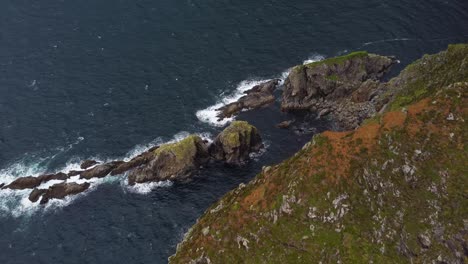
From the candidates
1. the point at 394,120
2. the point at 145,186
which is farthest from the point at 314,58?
the point at 145,186

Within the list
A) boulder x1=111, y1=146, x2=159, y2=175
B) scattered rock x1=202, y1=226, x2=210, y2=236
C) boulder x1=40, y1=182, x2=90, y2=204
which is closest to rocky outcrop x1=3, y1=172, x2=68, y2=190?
boulder x1=40, y1=182, x2=90, y2=204

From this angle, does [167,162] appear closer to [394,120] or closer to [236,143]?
[236,143]

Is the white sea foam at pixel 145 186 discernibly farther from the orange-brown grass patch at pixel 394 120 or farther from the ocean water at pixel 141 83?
the orange-brown grass patch at pixel 394 120

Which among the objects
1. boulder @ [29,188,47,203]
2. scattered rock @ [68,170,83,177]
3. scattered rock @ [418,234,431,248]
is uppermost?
scattered rock @ [418,234,431,248]

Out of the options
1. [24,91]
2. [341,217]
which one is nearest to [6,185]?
[24,91]

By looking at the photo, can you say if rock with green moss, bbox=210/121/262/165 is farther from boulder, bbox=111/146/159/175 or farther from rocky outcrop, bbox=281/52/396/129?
rocky outcrop, bbox=281/52/396/129

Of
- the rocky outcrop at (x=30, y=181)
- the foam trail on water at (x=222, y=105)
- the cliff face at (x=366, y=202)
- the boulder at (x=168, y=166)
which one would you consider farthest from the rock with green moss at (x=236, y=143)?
the rocky outcrop at (x=30, y=181)

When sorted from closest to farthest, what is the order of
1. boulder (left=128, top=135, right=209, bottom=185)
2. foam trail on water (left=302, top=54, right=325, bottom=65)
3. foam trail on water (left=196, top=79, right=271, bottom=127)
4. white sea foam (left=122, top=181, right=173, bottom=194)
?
white sea foam (left=122, top=181, right=173, bottom=194) < boulder (left=128, top=135, right=209, bottom=185) < foam trail on water (left=196, top=79, right=271, bottom=127) < foam trail on water (left=302, top=54, right=325, bottom=65)
